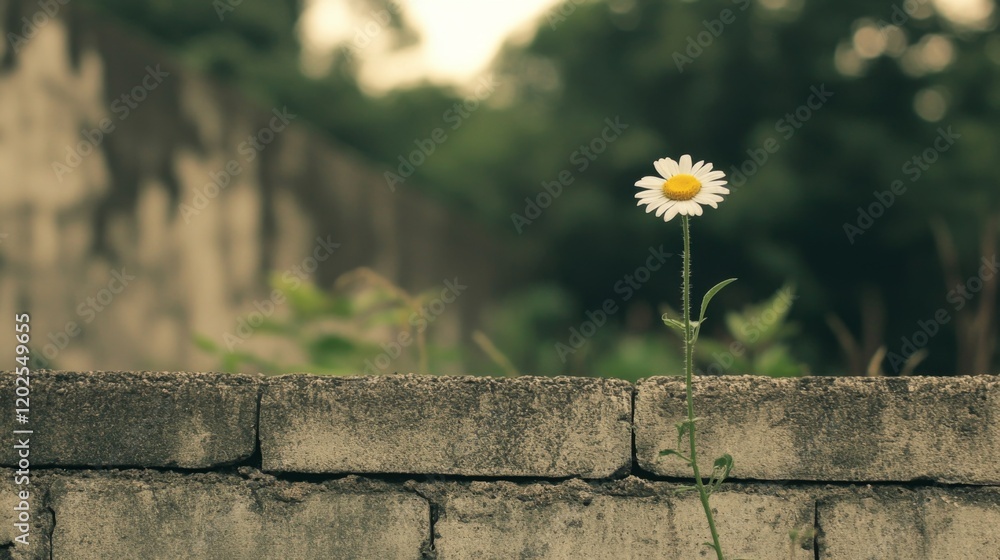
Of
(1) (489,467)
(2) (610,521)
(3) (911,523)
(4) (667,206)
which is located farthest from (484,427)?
(3) (911,523)

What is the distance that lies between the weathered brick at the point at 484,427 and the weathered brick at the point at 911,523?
451mm

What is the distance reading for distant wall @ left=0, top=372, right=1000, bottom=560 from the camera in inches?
78.3

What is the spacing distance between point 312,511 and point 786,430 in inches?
39.7

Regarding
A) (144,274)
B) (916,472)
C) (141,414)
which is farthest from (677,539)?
(144,274)

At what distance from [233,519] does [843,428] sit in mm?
1294

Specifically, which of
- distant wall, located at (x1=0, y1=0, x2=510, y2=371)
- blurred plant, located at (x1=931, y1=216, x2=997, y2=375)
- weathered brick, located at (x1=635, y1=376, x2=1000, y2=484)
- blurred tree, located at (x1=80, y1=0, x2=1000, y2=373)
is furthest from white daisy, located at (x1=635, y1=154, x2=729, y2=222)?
blurred tree, located at (x1=80, y1=0, x2=1000, y2=373)

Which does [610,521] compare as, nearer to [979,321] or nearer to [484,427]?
[484,427]

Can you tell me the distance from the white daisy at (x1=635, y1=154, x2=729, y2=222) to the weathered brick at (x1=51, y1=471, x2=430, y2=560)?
2.64 ft

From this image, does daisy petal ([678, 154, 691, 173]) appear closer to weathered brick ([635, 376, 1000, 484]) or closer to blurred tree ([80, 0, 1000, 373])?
weathered brick ([635, 376, 1000, 484])

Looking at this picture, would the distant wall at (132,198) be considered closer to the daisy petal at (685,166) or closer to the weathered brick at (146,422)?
the weathered brick at (146,422)

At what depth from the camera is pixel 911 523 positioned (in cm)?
199

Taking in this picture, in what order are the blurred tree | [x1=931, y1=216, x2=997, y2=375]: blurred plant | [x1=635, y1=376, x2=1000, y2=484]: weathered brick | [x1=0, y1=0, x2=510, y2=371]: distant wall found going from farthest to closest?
1. the blurred tree
2. [x1=0, y1=0, x2=510, y2=371]: distant wall
3. [x1=931, y1=216, x2=997, y2=375]: blurred plant
4. [x1=635, y1=376, x2=1000, y2=484]: weathered brick

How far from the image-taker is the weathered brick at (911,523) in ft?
6.50

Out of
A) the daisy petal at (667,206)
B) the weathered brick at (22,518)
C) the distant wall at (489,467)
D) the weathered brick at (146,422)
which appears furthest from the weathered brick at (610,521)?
the weathered brick at (22,518)
